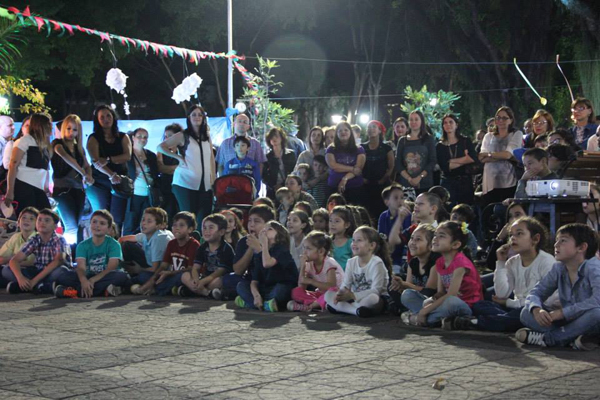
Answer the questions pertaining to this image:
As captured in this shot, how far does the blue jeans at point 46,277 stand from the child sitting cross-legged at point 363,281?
3368mm

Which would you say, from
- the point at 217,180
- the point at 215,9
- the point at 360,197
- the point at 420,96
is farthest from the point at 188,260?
the point at 215,9

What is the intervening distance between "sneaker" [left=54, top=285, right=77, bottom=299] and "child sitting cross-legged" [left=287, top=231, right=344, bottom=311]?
2.60 metres

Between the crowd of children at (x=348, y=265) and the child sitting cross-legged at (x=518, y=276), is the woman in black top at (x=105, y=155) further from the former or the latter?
the child sitting cross-legged at (x=518, y=276)

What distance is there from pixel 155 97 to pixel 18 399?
38.6 metres

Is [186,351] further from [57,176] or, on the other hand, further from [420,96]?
[420,96]

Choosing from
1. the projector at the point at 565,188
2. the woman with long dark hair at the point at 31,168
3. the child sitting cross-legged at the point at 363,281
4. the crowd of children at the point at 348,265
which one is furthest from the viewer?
the woman with long dark hair at the point at 31,168

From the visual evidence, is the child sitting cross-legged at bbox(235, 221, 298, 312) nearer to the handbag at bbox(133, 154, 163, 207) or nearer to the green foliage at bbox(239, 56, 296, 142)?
the handbag at bbox(133, 154, 163, 207)

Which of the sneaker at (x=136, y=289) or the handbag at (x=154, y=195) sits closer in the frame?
the sneaker at (x=136, y=289)

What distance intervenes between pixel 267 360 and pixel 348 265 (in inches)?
105

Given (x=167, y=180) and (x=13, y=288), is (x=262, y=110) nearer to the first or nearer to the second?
(x=167, y=180)

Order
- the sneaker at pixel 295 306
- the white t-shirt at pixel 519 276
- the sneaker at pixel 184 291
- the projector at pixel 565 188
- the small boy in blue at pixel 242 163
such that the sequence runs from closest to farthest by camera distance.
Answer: the white t-shirt at pixel 519 276 → the sneaker at pixel 295 306 → the projector at pixel 565 188 → the sneaker at pixel 184 291 → the small boy in blue at pixel 242 163

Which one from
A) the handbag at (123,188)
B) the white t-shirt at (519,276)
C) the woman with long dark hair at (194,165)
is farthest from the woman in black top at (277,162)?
the white t-shirt at (519,276)

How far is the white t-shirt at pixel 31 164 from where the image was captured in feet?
36.8

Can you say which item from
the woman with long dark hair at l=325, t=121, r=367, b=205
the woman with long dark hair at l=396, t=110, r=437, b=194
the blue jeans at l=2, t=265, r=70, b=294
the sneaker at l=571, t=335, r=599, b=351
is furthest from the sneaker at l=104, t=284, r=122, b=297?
the sneaker at l=571, t=335, r=599, b=351
